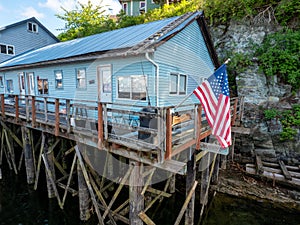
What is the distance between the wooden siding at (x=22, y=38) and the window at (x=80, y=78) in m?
13.3

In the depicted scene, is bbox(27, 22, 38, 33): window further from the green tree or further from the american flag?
the american flag

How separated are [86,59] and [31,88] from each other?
6543mm

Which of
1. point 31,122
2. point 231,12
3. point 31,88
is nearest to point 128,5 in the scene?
point 231,12

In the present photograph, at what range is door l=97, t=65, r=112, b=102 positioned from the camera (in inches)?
333

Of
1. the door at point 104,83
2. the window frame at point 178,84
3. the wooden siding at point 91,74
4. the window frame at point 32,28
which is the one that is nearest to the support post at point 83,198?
the wooden siding at point 91,74

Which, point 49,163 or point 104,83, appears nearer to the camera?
point 49,163

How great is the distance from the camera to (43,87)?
11.7 metres

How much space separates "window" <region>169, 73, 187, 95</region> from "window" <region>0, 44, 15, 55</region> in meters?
17.8

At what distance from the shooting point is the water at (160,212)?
6879mm

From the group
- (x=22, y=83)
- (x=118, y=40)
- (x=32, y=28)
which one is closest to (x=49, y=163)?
(x=118, y=40)

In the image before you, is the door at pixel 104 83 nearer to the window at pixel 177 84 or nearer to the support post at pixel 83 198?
the window at pixel 177 84

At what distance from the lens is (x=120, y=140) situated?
4645 millimetres

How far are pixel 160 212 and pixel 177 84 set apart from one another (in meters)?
5.46

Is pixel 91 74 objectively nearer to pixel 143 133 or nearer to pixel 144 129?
pixel 143 133
